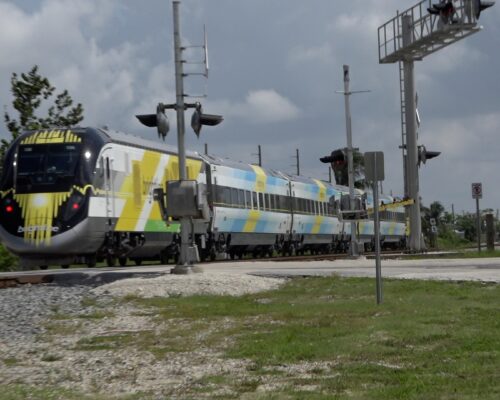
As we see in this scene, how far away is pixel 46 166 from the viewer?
27.4 metres

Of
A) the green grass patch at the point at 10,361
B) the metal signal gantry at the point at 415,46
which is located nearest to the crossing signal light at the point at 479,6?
the metal signal gantry at the point at 415,46

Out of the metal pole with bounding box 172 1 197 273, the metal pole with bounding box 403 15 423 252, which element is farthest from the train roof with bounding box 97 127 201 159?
the metal pole with bounding box 403 15 423 252

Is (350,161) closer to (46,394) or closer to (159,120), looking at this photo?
(159,120)

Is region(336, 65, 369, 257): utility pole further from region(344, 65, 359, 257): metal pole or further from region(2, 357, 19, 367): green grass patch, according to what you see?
region(2, 357, 19, 367): green grass patch

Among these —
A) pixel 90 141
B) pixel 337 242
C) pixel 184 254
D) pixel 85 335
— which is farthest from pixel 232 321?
pixel 337 242

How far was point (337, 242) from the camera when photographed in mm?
60281

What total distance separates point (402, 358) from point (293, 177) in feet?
140

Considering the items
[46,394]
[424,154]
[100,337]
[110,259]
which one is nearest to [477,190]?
[424,154]

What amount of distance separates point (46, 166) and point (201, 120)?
6868 millimetres

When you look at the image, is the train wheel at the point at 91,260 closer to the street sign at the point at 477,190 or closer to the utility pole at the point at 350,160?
the utility pole at the point at 350,160

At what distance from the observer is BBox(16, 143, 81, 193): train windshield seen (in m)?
27.1

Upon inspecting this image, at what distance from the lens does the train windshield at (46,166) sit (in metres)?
27.1

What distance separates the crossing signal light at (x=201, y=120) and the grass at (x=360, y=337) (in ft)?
15.6

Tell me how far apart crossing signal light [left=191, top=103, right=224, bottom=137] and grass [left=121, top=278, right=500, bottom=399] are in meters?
4.75
